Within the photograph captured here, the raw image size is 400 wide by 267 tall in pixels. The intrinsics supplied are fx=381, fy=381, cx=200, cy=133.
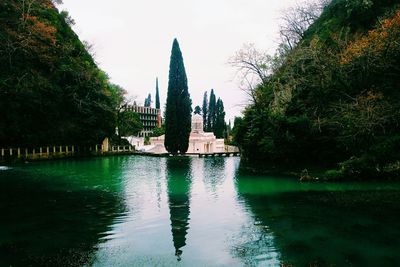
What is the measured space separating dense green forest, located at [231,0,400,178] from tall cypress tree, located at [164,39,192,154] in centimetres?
1945

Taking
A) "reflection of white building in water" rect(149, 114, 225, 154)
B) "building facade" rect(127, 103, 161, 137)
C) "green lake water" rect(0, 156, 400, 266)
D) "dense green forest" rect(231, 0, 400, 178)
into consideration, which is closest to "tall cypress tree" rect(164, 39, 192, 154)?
"reflection of white building in water" rect(149, 114, 225, 154)

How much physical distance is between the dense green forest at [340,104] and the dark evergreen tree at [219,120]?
179 ft

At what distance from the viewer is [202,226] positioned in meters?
10.8

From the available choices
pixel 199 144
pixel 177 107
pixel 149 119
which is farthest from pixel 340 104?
pixel 149 119

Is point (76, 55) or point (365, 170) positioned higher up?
point (76, 55)

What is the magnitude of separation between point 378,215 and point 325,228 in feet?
7.92

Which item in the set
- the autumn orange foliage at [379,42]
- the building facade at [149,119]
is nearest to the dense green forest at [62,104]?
the autumn orange foliage at [379,42]

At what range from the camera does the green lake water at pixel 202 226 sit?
791 centimetres

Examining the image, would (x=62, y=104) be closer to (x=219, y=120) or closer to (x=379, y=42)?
(x=379, y=42)

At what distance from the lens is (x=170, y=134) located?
5194 centimetres

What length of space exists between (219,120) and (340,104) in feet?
224

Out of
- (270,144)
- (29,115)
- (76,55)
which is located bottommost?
(270,144)

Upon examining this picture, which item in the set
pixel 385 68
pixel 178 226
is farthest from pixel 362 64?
pixel 178 226

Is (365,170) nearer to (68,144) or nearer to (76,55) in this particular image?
(68,144)
